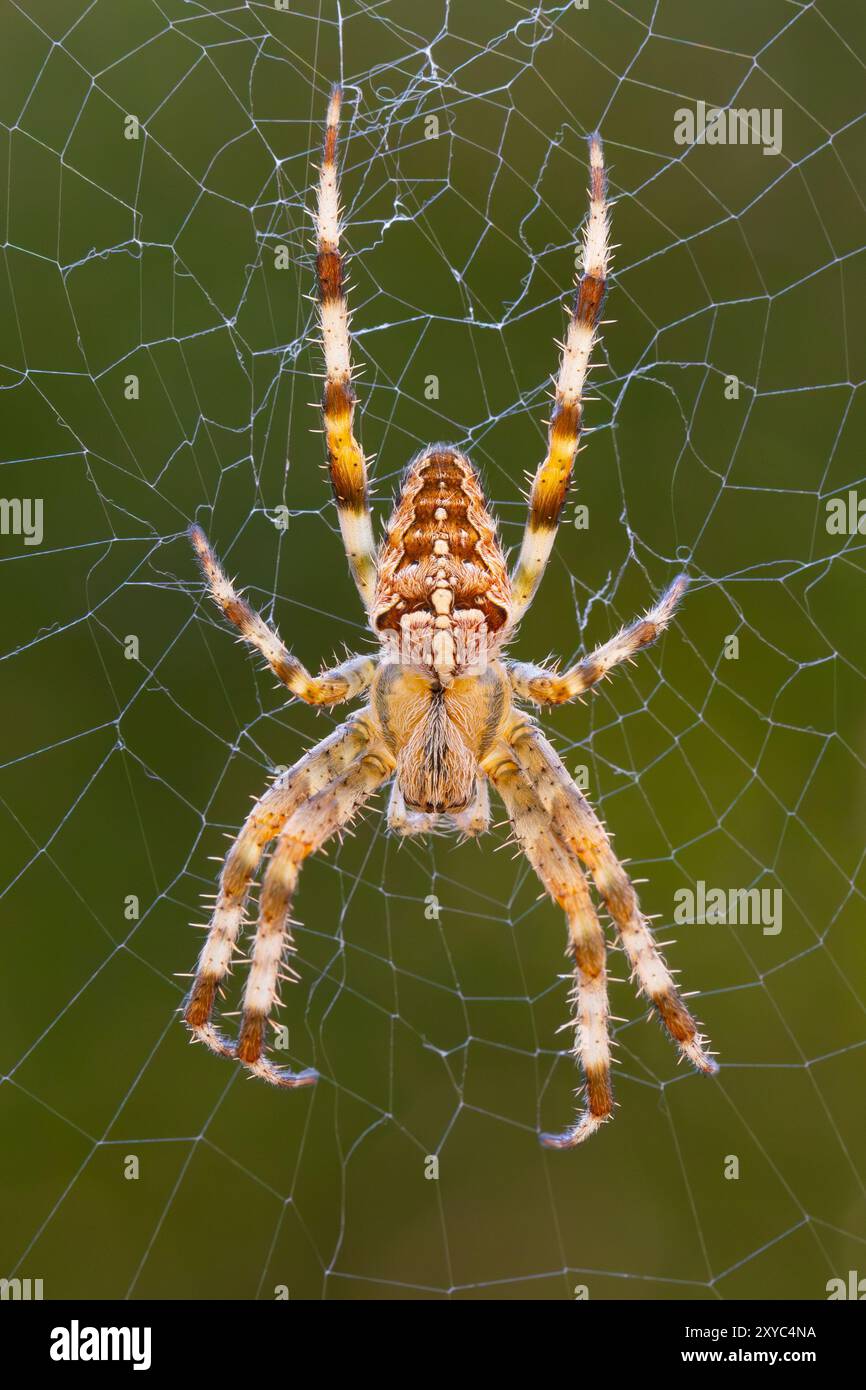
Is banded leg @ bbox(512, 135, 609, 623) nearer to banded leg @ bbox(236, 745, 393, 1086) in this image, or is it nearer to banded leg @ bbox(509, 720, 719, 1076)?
banded leg @ bbox(509, 720, 719, 1076)

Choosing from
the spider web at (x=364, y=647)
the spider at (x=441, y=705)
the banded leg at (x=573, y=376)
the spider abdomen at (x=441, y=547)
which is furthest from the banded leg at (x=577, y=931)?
the spider web at (x=364, y=647)

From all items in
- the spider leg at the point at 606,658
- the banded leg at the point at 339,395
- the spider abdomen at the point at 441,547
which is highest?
the banded leg at the point at 339,395

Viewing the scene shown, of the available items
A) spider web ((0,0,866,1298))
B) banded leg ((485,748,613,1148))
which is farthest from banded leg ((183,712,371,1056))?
spider web ((0,0,866,1298))

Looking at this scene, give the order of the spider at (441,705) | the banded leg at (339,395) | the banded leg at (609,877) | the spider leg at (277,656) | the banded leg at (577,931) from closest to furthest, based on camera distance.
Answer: the banded leg at (339,395) → the spider at (441,705) → the spider leg at (277,656) → the banded leg at (577,931) → the banded leg at (609,877)

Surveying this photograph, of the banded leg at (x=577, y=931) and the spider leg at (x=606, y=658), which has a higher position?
the spider leg at (x=606, y=658)

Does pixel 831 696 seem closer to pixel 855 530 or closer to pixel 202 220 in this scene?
pixel 855 530

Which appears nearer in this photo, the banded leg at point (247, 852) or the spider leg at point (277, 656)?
the spider leg at point (277, 656)

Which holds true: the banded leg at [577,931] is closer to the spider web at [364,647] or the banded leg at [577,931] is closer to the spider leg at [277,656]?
the spider leg at [277,656]

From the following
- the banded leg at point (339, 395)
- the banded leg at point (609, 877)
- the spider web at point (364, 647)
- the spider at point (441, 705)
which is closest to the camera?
the banded leg at point (339, 395)
